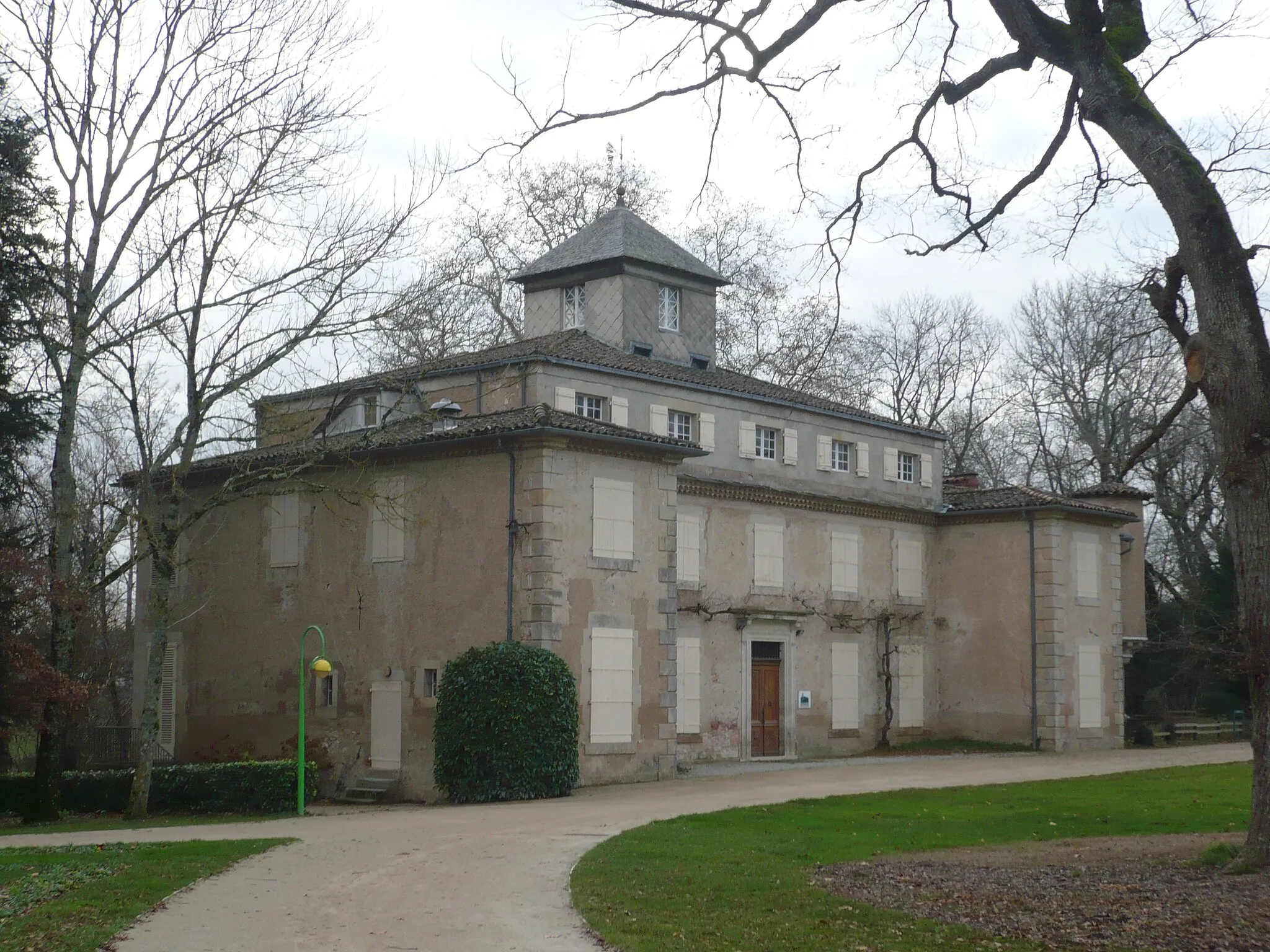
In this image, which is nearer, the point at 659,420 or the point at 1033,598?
the point at 659,420

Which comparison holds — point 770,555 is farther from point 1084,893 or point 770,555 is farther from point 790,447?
point 1084,893

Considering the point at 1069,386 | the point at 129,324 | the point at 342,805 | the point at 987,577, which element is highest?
the point at 1069,386

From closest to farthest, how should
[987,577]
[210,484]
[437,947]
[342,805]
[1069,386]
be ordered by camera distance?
[437,947], [342,805], [210,484], [987,577], [1069,386]

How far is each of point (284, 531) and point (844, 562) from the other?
1265 cm

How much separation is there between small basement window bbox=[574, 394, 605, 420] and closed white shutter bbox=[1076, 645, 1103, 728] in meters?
13.2

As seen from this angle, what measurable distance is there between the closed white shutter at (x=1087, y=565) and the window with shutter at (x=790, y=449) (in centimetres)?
733

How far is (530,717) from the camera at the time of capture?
21.8 meters

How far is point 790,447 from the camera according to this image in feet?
106

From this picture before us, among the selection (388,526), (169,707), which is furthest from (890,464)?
(169,707)

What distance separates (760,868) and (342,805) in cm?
1179

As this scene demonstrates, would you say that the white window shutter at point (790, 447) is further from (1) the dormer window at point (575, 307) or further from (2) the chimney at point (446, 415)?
(2) the chimney at point (446, 415)

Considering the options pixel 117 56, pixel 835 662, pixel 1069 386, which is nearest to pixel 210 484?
pixel 117 56

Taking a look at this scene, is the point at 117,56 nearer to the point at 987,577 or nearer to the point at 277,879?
the point at 277,879

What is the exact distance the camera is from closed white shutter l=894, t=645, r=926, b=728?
1328 inches
